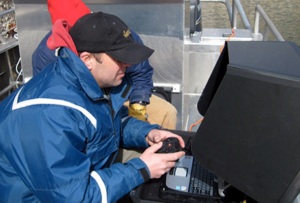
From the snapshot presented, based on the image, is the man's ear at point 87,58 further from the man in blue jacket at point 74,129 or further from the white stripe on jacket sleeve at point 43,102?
the white stripe on jacket sleeve at point 43,102

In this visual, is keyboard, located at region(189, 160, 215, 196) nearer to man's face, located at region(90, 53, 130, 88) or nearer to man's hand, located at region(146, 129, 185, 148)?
man's hand, located at region(146, 129, 185, 148)

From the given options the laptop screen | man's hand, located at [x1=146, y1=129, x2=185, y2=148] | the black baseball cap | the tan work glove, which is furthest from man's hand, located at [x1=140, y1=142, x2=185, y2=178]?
the tan work glove

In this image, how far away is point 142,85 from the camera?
2.37 meters

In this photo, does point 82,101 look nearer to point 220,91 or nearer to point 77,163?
point 77,163

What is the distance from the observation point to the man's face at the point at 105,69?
1.42 metres

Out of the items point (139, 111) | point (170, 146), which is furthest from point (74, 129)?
point (139, 111)

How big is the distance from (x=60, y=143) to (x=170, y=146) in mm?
522

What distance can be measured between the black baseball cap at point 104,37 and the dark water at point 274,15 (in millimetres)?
7448

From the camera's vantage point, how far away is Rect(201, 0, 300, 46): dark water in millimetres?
8625

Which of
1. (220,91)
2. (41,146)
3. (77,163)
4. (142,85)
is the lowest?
(142,85)

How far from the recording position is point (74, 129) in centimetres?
123

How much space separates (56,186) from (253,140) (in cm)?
72

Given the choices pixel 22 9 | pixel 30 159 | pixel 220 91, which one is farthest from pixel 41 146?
pixel 22 9

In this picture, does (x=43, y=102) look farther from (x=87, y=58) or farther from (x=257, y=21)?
(x=257, y=21)
